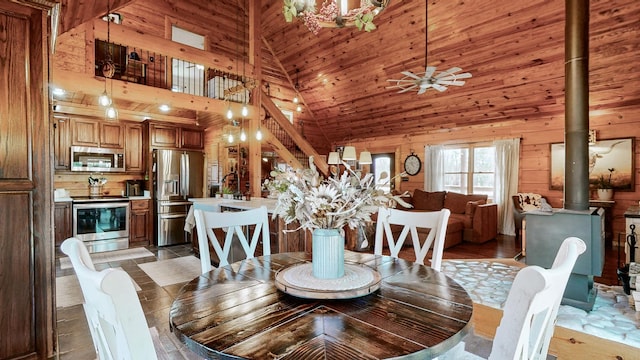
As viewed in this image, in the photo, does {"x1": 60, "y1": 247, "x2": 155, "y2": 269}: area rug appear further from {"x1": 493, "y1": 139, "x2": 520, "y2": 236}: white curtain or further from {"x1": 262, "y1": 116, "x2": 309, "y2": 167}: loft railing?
{"x1": 493, "y1": 139, "x2": 520, "y2": 236}: white curtain

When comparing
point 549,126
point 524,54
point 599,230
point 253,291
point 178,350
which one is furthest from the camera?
point 549,126

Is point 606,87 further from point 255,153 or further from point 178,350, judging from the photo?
point 178,350

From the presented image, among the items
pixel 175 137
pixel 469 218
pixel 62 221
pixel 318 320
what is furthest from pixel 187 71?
pixel 318 320

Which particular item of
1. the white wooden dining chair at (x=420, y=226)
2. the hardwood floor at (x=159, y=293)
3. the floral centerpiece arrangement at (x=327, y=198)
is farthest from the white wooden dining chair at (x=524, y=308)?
the hardwood floor at (x=159, y=293)

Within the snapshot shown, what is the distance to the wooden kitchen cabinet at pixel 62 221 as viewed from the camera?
4.85 m

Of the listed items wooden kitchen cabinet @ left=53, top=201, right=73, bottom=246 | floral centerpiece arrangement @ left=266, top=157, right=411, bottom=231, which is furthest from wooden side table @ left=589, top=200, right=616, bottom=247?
wooden kitchen cabinet @ left=53, top=201, right=73, bottom=246

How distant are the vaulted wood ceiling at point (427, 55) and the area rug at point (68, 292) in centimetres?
269

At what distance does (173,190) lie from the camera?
5.77 metres

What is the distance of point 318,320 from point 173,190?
551 centimetres

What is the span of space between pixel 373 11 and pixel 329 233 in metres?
1.20

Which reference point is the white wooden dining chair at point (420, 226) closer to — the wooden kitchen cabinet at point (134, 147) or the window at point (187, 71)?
the wooden kitchen cabinet at point (134, 147)

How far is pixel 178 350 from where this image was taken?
2229 mm

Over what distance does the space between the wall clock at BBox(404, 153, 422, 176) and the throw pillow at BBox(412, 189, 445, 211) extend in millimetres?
1069

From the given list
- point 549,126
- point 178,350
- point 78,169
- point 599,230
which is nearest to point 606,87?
point 549,126
